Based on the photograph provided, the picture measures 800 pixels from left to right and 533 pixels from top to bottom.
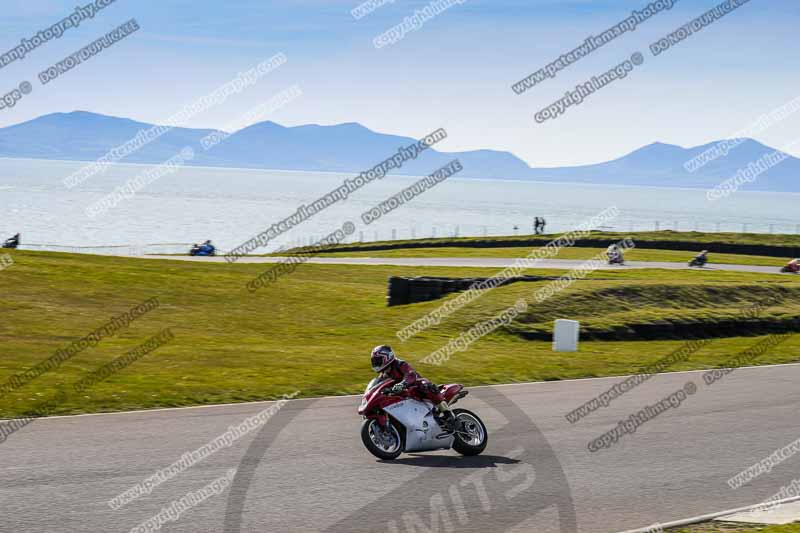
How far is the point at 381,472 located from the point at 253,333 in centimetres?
1549

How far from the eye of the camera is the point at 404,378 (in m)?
11.2

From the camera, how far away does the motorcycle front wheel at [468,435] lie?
447 inches

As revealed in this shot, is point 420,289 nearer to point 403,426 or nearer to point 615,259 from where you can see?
point 403,426

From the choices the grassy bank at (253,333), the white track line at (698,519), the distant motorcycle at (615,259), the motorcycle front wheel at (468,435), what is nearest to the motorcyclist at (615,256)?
the distant motorcycle at (615,259)

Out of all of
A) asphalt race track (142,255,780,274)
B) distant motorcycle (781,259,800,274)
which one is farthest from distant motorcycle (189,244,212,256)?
distant motorcycle (781,259,800,274)

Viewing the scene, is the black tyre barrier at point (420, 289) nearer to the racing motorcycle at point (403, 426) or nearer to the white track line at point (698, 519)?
the racing motorcycle at point (403, 426)

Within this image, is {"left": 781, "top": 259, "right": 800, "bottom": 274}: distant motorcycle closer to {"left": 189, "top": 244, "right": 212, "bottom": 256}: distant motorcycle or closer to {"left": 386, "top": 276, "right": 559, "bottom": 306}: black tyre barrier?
{"left": 386, "top": 276, "right": 559, "bottom": 306}: black tyre barrier

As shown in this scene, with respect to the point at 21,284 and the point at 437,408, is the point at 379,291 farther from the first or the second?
the point at 437,408

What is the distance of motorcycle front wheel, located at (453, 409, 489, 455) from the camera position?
11352mm

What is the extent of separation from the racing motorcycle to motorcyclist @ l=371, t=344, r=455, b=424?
0.17 ft

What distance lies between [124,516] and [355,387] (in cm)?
881

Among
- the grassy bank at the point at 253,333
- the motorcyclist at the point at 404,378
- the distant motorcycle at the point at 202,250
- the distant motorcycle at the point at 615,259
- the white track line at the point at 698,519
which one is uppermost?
the distant motorcycle at the point at 202,250

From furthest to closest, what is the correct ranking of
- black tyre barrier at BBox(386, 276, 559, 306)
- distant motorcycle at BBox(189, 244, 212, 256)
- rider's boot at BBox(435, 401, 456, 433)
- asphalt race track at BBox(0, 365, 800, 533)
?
1. distant motorcycle at BBox(189, 244, 212, 256)
2. black tyre barrier at BBox(386, 276, 559, 306)
3. rider's boot at BBox(435, 401, 456, 433)
4. asphalt race track at BBox(0, 365, 800, 533)

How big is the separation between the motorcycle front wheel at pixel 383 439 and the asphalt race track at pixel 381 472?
150 millimetres
